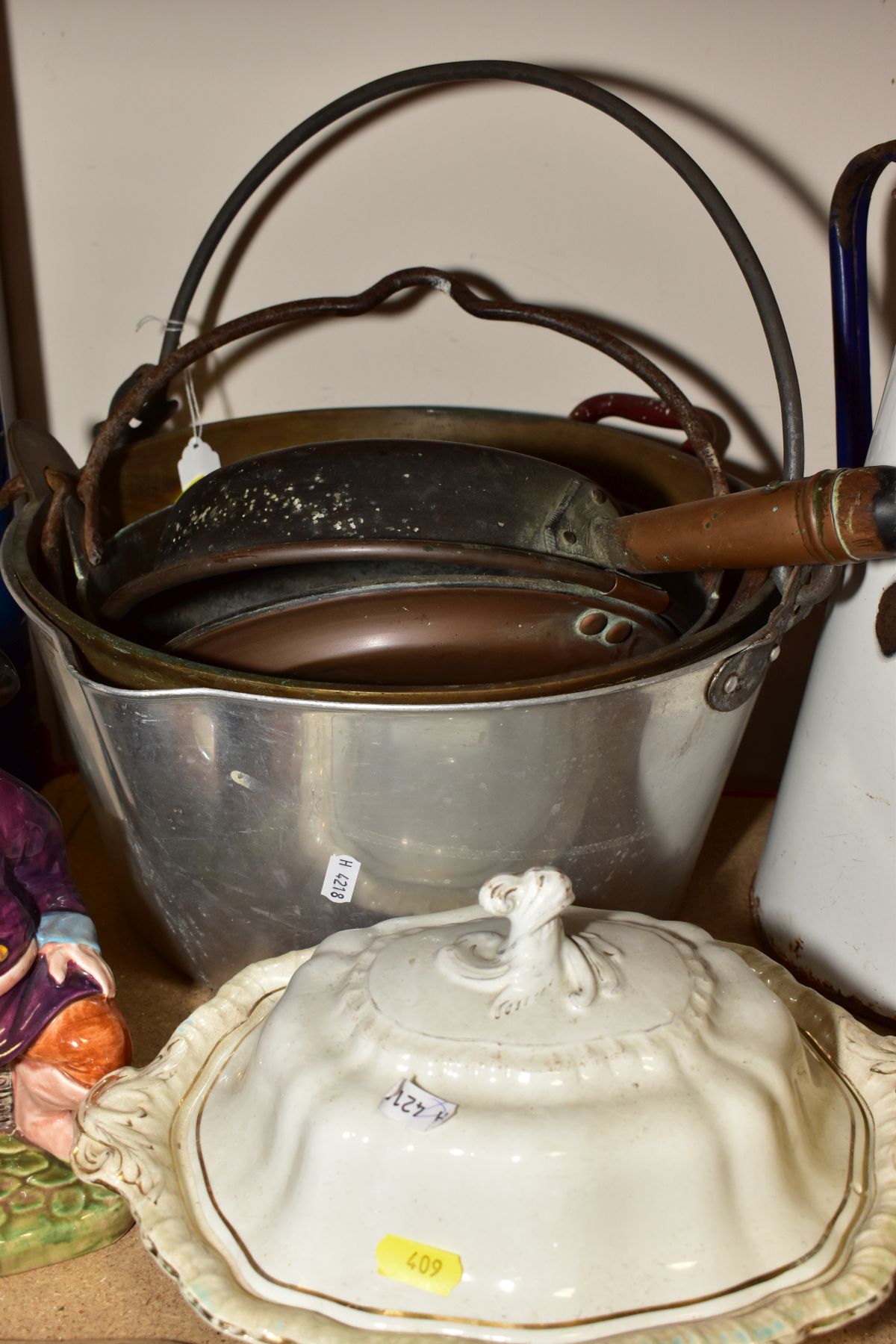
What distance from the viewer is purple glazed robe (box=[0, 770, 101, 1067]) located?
2.39ft

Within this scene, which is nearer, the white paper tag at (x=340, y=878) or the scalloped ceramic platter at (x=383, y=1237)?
the scalloped ceramic platter at (x=383, y=1237)

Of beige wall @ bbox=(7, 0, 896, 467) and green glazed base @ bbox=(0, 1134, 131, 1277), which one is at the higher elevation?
beige wall @ bbox=(7, 0, 896, 467)

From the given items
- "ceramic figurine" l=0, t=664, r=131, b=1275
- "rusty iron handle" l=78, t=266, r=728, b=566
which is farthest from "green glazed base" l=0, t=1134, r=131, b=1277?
"rusty iron handle" l=78, t=266, r=728, b=566

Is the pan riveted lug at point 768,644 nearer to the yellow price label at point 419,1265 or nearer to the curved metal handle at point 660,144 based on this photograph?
the curved metal handle at point 660,144

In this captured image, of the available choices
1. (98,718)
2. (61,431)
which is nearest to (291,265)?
(61,431)

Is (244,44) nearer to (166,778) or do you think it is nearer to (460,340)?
(460,340)

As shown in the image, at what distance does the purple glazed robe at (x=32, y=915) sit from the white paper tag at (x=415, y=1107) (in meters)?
0.25

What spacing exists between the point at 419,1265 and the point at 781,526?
423 mm

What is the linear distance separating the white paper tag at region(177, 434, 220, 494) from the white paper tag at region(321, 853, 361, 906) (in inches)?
16.7

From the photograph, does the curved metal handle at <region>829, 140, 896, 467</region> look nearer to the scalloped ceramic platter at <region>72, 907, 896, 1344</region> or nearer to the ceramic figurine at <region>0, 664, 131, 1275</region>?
the scalloped ceramic platter at <region>72, 907, 896, 1344</region>

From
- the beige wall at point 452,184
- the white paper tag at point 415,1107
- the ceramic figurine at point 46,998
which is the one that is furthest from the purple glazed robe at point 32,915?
the beige wall at point 452,184

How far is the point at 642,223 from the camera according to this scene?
113cm

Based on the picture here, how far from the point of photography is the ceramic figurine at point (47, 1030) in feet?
2.35

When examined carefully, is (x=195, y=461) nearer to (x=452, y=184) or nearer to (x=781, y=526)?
(x=452, y=184)
